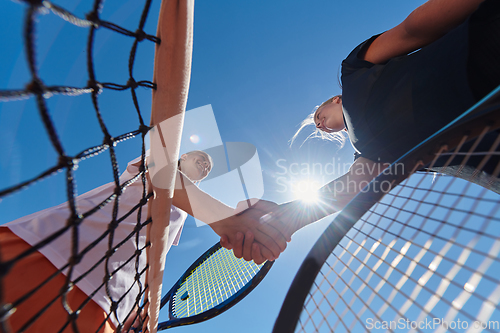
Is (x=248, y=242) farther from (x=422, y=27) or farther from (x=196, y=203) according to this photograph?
(x=422, y=27)

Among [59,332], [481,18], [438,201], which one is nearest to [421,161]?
[438,201]

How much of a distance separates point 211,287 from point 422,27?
1979 millimetres

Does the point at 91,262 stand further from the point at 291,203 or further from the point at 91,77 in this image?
the point at 291,203

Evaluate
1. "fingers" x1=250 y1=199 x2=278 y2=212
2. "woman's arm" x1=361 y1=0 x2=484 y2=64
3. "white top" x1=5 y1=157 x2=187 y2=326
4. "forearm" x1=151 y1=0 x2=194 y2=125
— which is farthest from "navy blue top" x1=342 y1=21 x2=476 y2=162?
"white top" x1=5 y1=157 x2=187 y2=326

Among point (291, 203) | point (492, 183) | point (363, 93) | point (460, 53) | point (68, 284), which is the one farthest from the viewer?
point (291, 203)

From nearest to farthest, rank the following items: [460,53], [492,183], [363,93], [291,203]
→ 1. [460,53]
2. [492,183]
3. [363,93]
4. [291,203]

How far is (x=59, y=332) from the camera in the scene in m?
0.58

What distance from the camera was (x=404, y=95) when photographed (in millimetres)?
753

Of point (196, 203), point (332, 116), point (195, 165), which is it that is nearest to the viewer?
point (196, 203)

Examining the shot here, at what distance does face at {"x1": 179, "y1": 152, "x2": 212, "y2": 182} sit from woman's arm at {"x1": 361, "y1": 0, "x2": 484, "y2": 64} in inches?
64.2

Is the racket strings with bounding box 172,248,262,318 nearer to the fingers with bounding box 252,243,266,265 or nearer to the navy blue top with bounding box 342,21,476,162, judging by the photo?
the fingers with bounding box 252,243,266,265

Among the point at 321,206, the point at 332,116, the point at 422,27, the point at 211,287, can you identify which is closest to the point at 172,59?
the point at 422,27

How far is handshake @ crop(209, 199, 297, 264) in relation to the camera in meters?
1.14

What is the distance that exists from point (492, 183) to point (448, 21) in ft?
1.95
